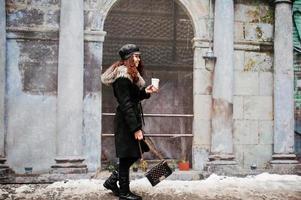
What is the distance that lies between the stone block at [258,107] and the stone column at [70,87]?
3.57 metres

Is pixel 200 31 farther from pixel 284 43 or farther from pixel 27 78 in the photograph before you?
pixel 27 78

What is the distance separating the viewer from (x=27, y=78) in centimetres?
731

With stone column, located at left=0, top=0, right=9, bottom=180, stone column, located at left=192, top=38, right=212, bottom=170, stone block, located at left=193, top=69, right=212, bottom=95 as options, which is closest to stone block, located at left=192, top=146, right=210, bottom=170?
stone column, located at left=192, top=38, right=212, bottom=170

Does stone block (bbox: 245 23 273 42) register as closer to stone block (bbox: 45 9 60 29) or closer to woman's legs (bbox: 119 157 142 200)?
stone block (bbox: 45 9 60 29)

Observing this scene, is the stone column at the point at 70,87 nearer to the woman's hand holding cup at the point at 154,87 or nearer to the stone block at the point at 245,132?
the woman's hand holding cup at the point at 154,87

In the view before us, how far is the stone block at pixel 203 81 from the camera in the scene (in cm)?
794

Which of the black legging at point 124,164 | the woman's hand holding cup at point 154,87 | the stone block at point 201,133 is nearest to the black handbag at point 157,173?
the black legging at point 124,164

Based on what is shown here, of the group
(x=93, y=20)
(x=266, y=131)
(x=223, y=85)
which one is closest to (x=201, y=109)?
(x=223, y=85)

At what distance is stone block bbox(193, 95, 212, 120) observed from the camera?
312 inches

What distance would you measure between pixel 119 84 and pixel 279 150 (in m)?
4.76

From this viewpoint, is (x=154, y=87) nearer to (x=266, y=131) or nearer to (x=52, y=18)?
(x=52, y=18)

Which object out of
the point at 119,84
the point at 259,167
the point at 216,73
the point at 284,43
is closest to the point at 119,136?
the point at 119,84

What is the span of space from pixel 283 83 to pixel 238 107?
111cm

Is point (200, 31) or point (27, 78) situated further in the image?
point (200, 31)
